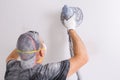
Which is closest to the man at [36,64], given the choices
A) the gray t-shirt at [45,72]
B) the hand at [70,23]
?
the gray t-shirt at [45,72]

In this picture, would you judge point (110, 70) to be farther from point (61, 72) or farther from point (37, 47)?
point (37, 47)

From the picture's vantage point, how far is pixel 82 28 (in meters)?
1.47

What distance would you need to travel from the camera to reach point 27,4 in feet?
4.99

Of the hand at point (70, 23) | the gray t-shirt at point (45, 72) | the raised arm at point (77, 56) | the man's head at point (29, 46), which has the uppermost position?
the hand at point (70, 23)

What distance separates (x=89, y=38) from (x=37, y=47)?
424 mm

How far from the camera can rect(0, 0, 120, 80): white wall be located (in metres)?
1.44

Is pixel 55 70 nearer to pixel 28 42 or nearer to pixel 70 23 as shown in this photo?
pixel 28 42

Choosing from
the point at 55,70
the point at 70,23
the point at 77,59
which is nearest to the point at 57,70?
the point at 55,70

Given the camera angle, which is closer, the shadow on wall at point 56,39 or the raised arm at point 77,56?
the raised arm at point 77,56

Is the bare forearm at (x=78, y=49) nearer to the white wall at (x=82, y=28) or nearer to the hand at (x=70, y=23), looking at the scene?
the hand at (x=70, y=23)

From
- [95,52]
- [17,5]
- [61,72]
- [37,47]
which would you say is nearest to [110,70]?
[95,52]

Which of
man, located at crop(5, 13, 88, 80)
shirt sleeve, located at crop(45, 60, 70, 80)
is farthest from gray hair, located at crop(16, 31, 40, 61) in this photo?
shirt sleeve, located at crop(45, 60, 70, 80)

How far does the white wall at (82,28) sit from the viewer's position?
1.44 m

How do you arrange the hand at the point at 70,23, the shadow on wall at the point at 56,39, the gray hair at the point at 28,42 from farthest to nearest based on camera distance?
the shadow on wall at the point at 56,39 → the hand at the point at 70,23 → the gray hair at the point at 28,42
